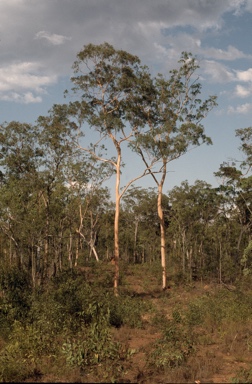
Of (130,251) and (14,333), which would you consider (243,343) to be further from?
(130,251)

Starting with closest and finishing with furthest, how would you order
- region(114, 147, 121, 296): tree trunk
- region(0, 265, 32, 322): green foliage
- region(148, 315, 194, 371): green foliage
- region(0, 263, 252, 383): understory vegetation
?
region(0, 263, 252, 383): understory vegetation < region(148, 315, 194, 371): green foliage < region(0, 265, 32, 322): green foliage < region(114, 147, 121, 296): tree trunk

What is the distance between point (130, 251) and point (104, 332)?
50.1 m

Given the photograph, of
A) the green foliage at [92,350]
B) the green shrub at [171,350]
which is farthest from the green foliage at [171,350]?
the green foliage at [92,350]

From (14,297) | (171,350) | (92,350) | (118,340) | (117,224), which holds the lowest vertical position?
(118,340)

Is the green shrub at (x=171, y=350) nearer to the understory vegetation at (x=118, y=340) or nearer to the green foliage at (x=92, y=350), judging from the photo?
the understory vegetation at (x=118, y=340)

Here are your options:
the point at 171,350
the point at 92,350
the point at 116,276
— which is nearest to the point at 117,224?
the point at 116,276

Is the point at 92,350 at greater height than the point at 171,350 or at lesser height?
greater

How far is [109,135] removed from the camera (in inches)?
943

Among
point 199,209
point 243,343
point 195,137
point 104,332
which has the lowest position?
point 243,343

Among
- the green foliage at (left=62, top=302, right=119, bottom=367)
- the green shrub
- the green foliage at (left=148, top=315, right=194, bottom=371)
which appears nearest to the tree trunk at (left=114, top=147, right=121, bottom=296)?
the green foliage at (left=148, top=315, right=194, bottom=371)

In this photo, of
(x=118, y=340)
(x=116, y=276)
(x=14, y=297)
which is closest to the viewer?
(x=118, y=340)

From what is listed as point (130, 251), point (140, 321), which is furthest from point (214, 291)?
point (130, 251)

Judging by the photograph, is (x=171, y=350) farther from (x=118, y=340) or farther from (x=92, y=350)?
(x=118, y=340)

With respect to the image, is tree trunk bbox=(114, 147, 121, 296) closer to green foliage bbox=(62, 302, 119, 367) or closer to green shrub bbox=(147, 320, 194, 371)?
green shrub bbox=(147, 320, 194, 371)
